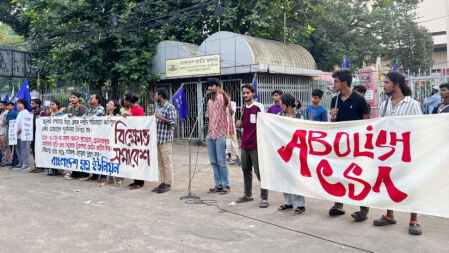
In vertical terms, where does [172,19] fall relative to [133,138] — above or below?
above

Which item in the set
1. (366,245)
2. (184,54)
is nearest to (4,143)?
(184,54)

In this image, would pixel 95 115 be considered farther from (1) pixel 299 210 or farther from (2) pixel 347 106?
(2) pixel 347 106

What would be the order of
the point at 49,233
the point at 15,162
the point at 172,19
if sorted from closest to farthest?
1. the point at 49,233
2. the point at 15,162
3. the point at 172,19

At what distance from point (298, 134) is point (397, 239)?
171cm

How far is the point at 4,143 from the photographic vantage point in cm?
1033

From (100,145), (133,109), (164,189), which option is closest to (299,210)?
(164,189)

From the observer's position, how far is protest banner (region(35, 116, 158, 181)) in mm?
6914

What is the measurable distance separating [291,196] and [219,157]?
1.40m

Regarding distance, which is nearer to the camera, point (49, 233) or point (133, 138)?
point (49, 233)

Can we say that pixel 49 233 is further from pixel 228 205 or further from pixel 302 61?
pixel 302 61

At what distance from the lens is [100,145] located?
25.3ft

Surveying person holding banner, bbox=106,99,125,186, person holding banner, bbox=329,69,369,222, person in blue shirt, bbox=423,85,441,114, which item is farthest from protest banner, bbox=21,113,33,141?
person in blue shirt, bbox=423,85,441,114

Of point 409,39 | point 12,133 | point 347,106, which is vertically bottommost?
point 12,133

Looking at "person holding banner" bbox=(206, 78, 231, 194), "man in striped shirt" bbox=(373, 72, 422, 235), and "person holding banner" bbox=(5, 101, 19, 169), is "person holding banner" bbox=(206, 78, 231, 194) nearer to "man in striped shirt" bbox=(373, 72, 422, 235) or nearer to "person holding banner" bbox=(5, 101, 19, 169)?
"man in striped shirt" bbox=(373, 72, 422, 235)
